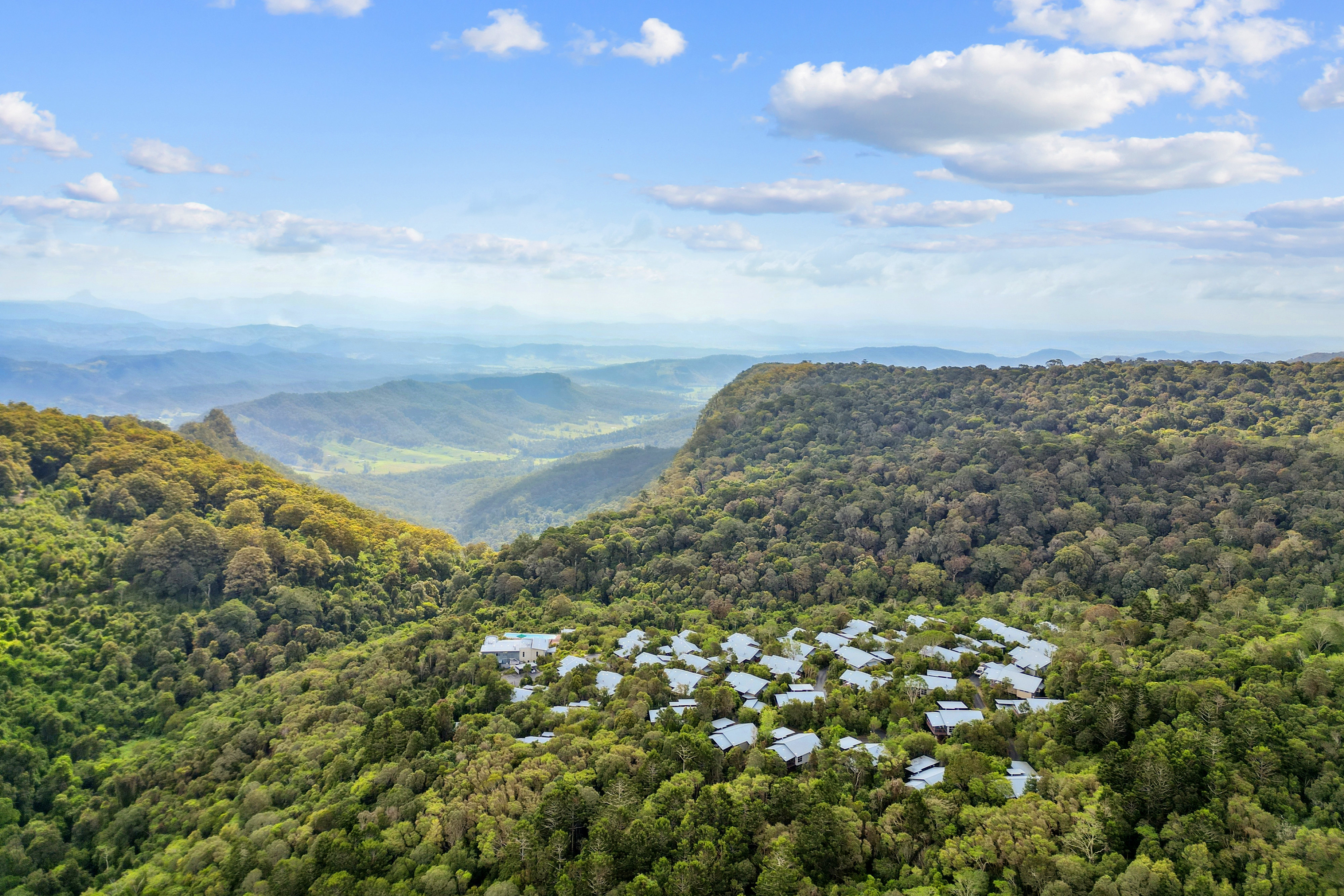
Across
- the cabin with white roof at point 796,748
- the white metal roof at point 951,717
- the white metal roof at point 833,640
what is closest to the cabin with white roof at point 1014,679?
the white metal roof at point 951,717

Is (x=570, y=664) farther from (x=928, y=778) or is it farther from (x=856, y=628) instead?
(x=928, y=778)

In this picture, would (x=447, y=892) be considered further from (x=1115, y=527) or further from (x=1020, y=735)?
(x=1115, y=527)

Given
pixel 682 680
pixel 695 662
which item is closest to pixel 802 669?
pixel 695 662

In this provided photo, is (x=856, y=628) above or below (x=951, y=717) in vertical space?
below

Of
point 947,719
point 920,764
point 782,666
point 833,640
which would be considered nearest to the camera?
point 920,764

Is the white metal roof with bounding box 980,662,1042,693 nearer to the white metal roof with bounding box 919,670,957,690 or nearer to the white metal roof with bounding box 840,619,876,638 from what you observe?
the white metal roof with bounding box 919,670,957,690

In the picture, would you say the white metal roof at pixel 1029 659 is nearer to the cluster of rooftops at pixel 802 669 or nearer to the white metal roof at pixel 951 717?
the cluster of rooftops at pixel 802 669
